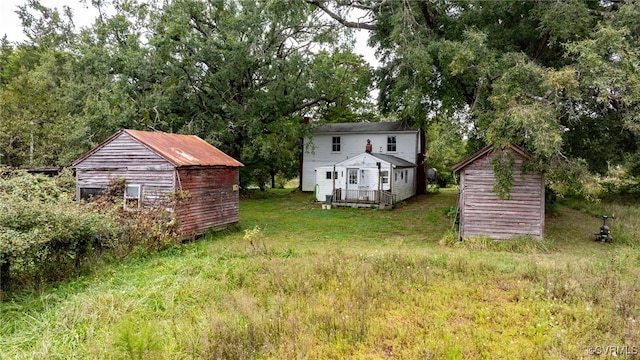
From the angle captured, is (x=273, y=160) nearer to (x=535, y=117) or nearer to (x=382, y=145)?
(x=382, y=145)

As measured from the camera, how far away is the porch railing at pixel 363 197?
21.5 metres

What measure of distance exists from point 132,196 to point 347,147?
17.8m

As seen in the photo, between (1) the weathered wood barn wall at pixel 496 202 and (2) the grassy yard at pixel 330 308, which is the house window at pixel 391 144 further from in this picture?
(2) the grassy yard at pixel 330 308

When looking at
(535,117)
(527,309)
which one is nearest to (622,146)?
(535,117)

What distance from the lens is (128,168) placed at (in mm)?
13156

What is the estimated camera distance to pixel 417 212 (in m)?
19.7

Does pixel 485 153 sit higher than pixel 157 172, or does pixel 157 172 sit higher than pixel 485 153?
pixel 485 153

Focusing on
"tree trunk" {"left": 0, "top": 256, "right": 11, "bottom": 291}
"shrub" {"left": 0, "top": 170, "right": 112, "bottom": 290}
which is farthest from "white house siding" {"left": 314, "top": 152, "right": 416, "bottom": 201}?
"tree trunk" {"left": 0, "top": 256, "right": 11, "bottom": 291}

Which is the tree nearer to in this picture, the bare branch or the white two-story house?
the bare branch

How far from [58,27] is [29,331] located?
124 feet

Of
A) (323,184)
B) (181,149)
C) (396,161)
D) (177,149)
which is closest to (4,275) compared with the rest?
(177,149)

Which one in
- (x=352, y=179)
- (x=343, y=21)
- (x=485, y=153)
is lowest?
(x=352, y=179)

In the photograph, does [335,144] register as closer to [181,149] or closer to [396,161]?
[396,161]

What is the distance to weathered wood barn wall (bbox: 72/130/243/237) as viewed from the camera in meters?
12.7
